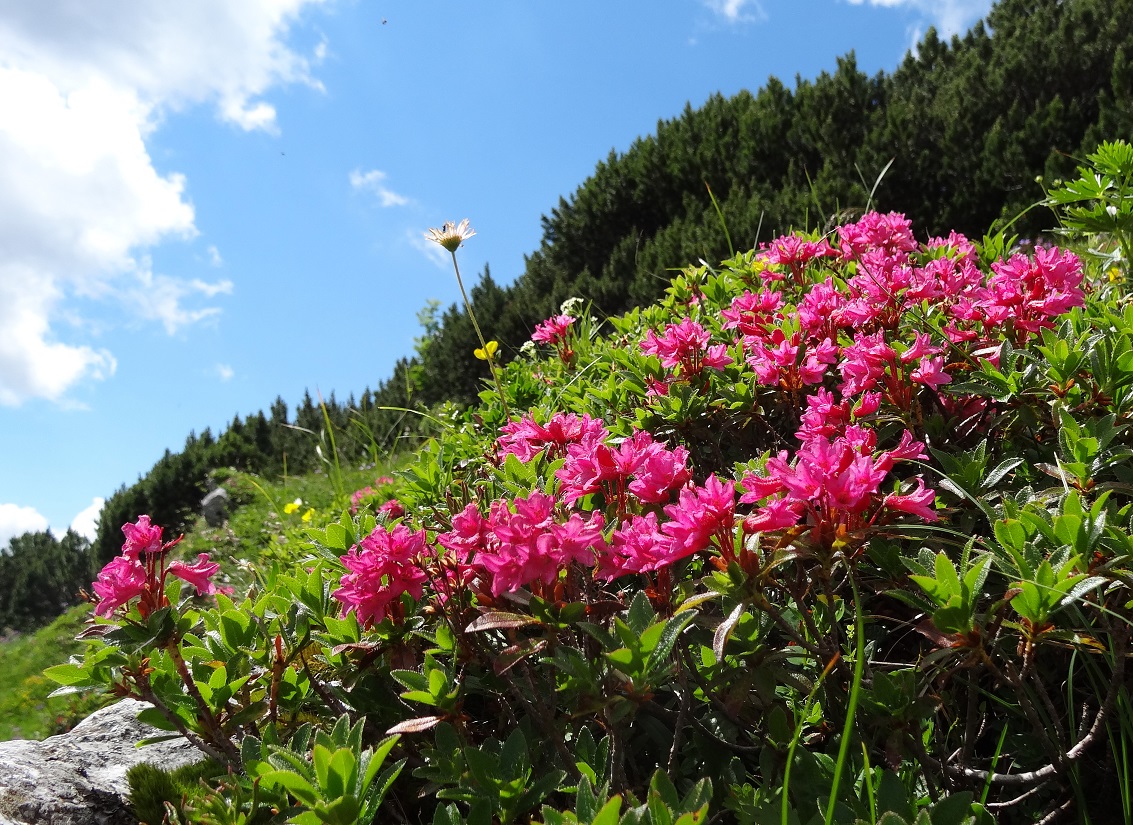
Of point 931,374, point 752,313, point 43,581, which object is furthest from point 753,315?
point 43,581

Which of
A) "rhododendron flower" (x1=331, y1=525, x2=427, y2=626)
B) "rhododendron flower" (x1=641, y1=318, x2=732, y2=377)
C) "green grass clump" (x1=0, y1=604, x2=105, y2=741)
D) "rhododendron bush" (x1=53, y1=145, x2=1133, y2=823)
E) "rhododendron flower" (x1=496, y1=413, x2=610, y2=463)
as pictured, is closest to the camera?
"rhododendron bush" (x1=53, y1=145, x2=1133, y2=823)

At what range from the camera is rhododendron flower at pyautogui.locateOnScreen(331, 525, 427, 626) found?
57.4 inches

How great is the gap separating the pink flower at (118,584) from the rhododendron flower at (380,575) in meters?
0.48

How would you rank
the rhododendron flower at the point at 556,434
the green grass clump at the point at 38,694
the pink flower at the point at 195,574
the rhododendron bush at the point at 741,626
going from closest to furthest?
1. the rhododendron bush at the point at 741,626
2. the pink flower at the point at 195,574
3. the rhododendron flower at the point at 556,434
4. the green grass clump at the point at 38,694

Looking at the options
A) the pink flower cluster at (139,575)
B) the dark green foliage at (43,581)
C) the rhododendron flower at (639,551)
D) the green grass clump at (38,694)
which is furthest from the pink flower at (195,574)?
the dark green foliage at (43,581)

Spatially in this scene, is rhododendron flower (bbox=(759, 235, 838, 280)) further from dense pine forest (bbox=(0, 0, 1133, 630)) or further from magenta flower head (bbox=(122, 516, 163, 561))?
dense pine forest (bbox=(0, 0, 1133, 630))

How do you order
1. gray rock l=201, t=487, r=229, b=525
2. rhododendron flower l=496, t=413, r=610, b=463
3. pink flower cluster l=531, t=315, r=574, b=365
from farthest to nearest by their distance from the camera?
gray rock l=201, t=487, r=229, b=525, pink flower cluster l=531, t=315, r=574, b=365, rhododendron flower l=496, t=413, r=610, b=463

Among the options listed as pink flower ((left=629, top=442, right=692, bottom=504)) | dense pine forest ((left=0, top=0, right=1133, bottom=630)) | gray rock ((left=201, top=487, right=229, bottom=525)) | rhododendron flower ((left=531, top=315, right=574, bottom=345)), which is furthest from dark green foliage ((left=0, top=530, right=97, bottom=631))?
pink flower ((left=629, top=442, right=692, bottom=504))

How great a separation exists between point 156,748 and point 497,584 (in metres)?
1.57

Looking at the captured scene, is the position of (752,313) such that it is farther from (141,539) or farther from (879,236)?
(141,539)

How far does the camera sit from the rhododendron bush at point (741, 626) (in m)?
1.26

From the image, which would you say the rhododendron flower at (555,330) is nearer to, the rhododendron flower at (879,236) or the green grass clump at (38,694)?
the rhododendron flower at (879,236)

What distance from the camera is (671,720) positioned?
153cm

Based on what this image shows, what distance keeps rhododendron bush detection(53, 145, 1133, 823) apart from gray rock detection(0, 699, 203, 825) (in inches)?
10.4
